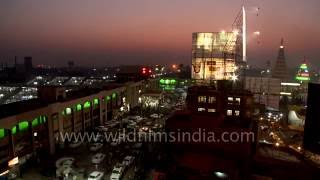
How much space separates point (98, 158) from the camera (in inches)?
714

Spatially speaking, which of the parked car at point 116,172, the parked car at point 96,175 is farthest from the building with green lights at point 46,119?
the parked car at point 116,172

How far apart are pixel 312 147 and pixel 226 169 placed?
501cm

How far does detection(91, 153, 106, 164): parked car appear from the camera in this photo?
17.8 meters

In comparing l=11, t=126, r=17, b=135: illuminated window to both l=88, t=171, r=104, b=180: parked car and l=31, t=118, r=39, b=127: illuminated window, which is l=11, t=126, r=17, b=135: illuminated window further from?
l=88, t=171, r=104, b=180: parked car

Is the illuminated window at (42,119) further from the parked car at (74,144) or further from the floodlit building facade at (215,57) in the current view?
the floodlit building facade at (215,57)

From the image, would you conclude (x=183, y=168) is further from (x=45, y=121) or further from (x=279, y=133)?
(x=279, y=133)

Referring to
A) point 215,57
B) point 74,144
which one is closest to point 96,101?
point 74,144

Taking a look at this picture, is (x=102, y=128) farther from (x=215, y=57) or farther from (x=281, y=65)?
(x=281, y=65)

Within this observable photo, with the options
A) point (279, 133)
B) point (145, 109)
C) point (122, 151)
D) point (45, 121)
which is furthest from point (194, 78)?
point (45, 121)

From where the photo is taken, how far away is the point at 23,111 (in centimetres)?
1733

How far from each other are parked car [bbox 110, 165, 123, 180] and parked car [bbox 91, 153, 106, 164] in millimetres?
1993

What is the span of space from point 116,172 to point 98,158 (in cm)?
291

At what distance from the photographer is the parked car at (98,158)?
58.3 feet

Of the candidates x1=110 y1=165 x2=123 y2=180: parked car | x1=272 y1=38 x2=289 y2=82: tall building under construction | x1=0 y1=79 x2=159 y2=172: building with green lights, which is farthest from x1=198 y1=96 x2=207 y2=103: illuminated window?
x1=272 y1=38 x2=289 y2=82: tall building under construction
